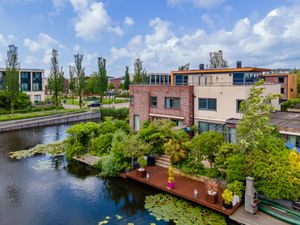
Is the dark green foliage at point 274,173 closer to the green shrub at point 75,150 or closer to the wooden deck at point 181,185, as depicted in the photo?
the wooden deck at point 181,185

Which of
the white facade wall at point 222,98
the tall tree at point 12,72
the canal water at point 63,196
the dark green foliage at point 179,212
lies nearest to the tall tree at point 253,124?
the dark green foliage at point 179,212

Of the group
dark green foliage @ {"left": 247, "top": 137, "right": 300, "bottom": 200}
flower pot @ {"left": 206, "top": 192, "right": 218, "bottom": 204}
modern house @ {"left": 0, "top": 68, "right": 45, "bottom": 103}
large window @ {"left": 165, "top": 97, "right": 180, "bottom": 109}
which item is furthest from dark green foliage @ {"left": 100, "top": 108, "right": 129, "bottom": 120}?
dark green foliage @ {"left": 247, "top": 137, "right": 300, "bottom": 200}

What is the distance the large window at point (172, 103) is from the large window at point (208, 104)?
255 centimetres

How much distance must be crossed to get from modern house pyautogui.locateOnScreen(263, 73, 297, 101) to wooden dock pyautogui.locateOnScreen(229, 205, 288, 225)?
1754 inches

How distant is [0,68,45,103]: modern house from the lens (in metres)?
60.1

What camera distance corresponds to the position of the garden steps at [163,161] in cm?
2017

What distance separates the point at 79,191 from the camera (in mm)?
17094

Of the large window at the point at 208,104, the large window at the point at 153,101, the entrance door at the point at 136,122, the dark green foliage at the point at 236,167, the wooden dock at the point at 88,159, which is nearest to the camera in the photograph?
the dark green foliage at the point at 236,167

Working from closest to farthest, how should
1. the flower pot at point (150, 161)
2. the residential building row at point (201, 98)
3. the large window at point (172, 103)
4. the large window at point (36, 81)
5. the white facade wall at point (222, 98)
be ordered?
the flower pot at point (150, 161) < the white facade wall at point (222, 98) < the residential building row at point (201, 98) < the large window at point (172, 103) < the large window at point (36, 81)

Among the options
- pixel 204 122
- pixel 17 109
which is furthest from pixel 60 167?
pixel 17 109

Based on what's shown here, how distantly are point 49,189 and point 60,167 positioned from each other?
15.1ft

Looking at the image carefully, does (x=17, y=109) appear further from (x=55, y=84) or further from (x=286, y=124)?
(x=286, y=124)

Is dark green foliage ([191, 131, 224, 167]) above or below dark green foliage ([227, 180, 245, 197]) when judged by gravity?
above

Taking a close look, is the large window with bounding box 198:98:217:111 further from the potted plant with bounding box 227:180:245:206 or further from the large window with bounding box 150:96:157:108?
the potted plant with bounding box 227:180:245:206
